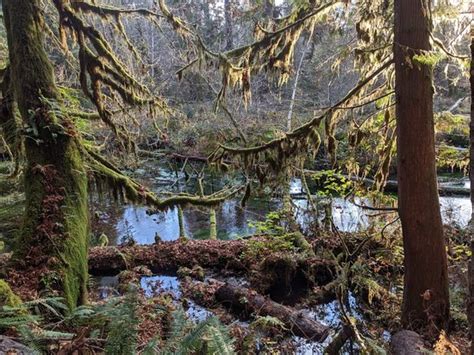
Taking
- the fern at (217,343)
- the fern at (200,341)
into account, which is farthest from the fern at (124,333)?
the fern at (217,343)

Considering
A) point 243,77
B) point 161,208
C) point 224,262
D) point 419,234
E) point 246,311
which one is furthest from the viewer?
point 224,262

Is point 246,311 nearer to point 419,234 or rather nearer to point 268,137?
point 419,234

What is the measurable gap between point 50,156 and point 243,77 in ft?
9.01

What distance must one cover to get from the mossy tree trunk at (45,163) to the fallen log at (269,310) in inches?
112

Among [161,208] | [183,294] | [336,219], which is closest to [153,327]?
[161,208]

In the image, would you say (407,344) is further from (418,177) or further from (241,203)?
(241,203)

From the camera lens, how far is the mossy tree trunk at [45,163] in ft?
14.7

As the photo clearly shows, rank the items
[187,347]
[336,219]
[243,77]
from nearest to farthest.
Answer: [187,347]
[243,77]
[336,219]

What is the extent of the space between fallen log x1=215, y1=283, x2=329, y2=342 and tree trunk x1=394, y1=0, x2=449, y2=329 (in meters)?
1.25

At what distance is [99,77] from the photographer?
556 cm

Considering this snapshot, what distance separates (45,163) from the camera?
4.75 meters

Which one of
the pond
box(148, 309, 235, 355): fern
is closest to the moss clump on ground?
the pond

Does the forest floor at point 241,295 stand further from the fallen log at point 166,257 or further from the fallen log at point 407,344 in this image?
the fallen log at point 407,344

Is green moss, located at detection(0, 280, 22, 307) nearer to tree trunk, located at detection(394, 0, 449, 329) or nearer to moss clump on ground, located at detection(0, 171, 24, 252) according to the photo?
moss clump on ground, located at detection(0, 171, 24, 252)
